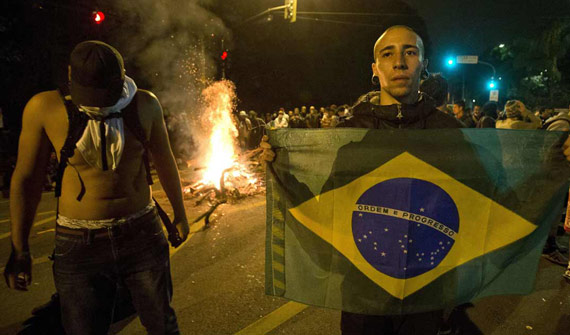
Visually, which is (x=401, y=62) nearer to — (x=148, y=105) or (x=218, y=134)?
(x=148, y=105)

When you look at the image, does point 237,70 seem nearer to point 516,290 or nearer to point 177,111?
point 177,111

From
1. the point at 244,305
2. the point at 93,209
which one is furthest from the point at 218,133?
the point at 93,209

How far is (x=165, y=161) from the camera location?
88.3 inches

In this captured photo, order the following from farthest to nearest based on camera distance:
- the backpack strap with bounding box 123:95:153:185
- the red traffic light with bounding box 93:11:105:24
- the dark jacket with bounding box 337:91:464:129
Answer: the red traffic light with bounding box 93:11:105:24
the dark jacket with bounding box 337:91:464:129
the backpack strap with bounding box 123:95:153:185

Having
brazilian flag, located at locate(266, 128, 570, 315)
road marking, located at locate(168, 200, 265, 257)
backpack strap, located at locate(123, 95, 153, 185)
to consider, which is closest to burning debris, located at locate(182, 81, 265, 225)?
road marking, located at locate(168, 200, 265, 257)

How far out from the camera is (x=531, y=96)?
126 ft

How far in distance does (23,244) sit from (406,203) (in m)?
2.07

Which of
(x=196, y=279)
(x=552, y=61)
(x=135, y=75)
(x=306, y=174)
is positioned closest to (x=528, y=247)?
(x=306, y=174)

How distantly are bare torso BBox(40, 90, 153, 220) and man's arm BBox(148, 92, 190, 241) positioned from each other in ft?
0.42

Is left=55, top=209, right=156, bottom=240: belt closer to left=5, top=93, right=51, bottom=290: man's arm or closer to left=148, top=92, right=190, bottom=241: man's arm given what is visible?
left=5, top=93, right=51, bottom=290: man's arm

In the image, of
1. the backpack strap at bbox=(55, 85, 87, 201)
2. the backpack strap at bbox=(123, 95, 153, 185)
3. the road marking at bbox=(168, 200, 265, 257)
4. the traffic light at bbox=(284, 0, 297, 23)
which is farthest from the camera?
the traffic light at bbox=(284, 0, 297, 23)

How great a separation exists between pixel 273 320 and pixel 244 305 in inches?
14.6

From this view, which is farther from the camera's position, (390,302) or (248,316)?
(248,316)

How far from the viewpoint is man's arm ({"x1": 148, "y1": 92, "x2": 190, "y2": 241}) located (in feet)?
7.10
